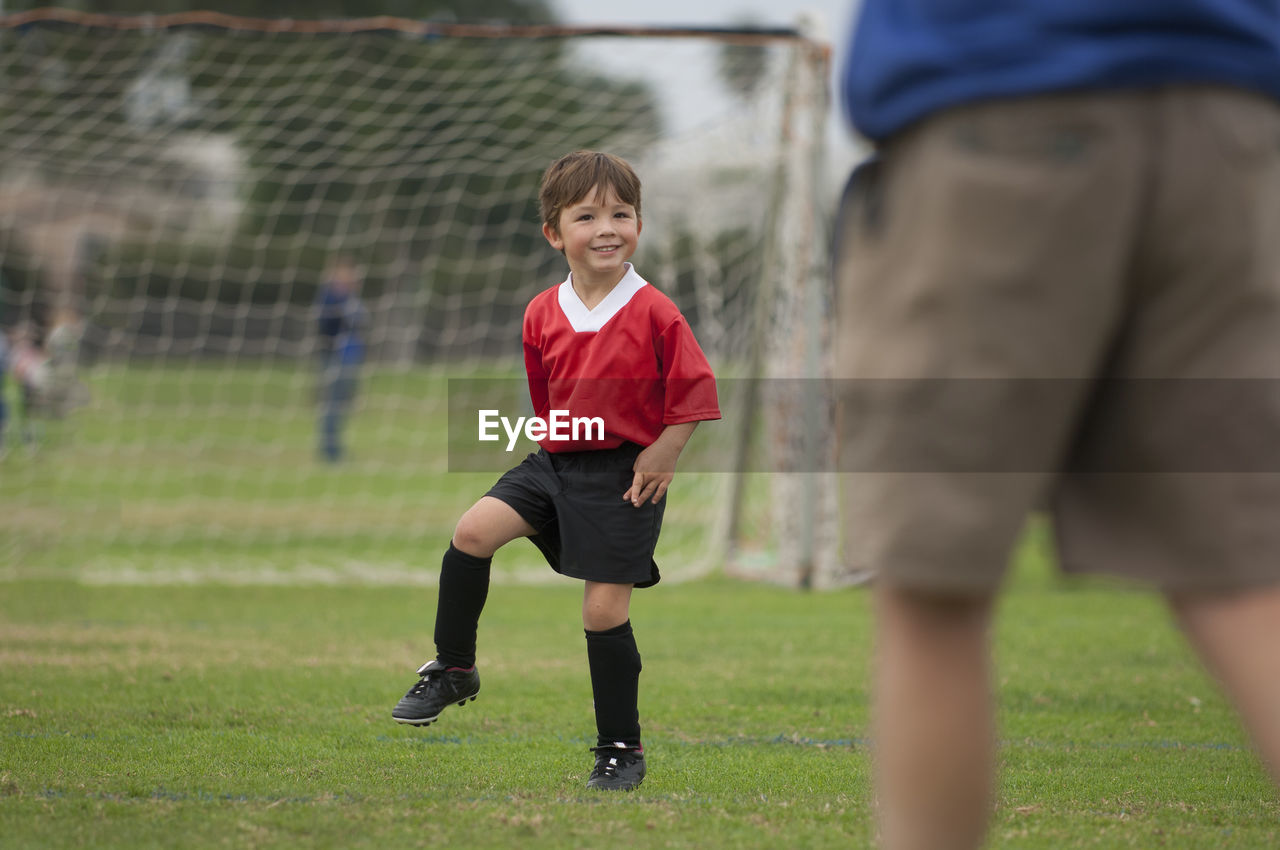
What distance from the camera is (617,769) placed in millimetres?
2934

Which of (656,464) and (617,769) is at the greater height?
(656,464)

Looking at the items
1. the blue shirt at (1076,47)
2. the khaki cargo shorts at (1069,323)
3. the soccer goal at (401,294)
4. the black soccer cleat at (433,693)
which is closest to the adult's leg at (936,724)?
the khaki cargo shorts at (1069,323)

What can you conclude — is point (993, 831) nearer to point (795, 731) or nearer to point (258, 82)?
point (795, 731)

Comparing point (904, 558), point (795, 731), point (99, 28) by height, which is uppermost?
point (99, 28)

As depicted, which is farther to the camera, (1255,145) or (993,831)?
(993,831)

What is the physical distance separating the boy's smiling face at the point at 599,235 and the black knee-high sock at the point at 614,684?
809 mm

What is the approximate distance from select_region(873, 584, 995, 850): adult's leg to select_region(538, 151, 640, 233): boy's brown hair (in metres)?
1.79

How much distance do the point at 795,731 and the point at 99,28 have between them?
519 centimetres

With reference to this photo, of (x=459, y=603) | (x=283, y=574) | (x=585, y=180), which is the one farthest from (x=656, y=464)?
(x=283, y=574)

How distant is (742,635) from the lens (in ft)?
17.3

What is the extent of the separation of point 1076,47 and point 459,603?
2.09 meters

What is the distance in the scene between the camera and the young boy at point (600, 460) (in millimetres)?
2939

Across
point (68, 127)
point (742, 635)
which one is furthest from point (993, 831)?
point (68, 127)

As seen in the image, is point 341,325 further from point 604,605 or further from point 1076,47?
point 1076,47
